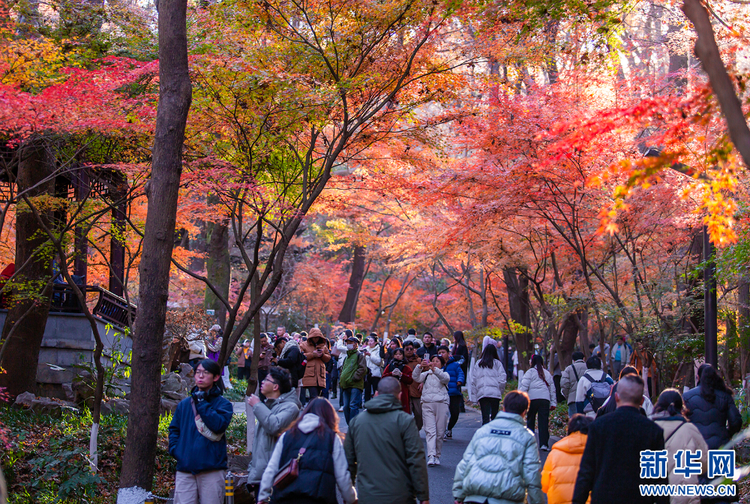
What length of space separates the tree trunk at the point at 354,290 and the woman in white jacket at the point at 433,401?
2114 centimetres

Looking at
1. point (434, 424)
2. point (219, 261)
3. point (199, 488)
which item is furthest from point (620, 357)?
point (199, 488)

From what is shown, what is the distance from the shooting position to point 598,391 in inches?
357

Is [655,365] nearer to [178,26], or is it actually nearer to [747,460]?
[747,460]

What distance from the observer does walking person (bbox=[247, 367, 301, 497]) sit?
212 inches

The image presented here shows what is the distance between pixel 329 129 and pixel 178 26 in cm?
801

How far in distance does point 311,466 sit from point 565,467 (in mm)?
2073

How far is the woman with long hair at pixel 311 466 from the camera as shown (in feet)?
14.6

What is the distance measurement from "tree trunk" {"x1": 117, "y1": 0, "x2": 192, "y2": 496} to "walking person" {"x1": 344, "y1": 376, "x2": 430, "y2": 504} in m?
2.41

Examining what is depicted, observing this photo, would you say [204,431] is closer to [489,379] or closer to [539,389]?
[489,379]

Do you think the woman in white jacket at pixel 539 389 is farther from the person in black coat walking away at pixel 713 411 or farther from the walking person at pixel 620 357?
the walking person at pixel 620 357

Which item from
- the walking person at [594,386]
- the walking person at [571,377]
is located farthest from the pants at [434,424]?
the walking person at [571,377]

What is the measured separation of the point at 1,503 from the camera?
2.11 m

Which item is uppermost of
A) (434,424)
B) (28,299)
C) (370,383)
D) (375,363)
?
(28,299)

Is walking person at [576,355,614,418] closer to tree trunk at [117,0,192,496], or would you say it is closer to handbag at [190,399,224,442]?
handbag at [190,399,224,442]
